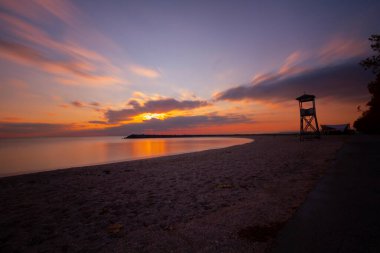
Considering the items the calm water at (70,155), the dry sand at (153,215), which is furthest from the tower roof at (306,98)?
the dry sand at (153,215)

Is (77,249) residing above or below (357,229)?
below

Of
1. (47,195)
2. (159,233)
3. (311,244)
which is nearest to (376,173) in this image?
(311,244)

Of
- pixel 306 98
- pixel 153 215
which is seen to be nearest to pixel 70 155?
pixel 153 215

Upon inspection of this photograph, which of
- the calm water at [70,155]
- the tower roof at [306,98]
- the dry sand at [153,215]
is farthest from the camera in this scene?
the tower roof at [306,98]

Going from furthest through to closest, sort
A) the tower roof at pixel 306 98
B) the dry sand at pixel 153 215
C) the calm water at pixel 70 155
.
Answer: the tower roof at pixel 306 98 < the calm water at pixel 70 155 < the dry sand at pixel 153 215

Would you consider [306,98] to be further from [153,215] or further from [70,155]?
[70,155]

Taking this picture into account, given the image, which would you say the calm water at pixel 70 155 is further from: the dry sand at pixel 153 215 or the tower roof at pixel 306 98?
the tower roof at pixel 306 98

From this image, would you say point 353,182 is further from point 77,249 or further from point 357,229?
point 77,249

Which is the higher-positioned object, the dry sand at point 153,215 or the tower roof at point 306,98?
the tower roof at point 306,98

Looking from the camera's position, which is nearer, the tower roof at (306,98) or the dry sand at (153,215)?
the dry sand at (153,215)

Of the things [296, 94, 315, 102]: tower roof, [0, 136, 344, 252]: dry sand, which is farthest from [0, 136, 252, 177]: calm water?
[296, 94, 315, 102]: tower roof

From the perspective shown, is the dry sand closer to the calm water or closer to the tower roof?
the calm water

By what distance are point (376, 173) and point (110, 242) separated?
9333mm

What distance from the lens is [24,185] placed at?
31.1 feet
